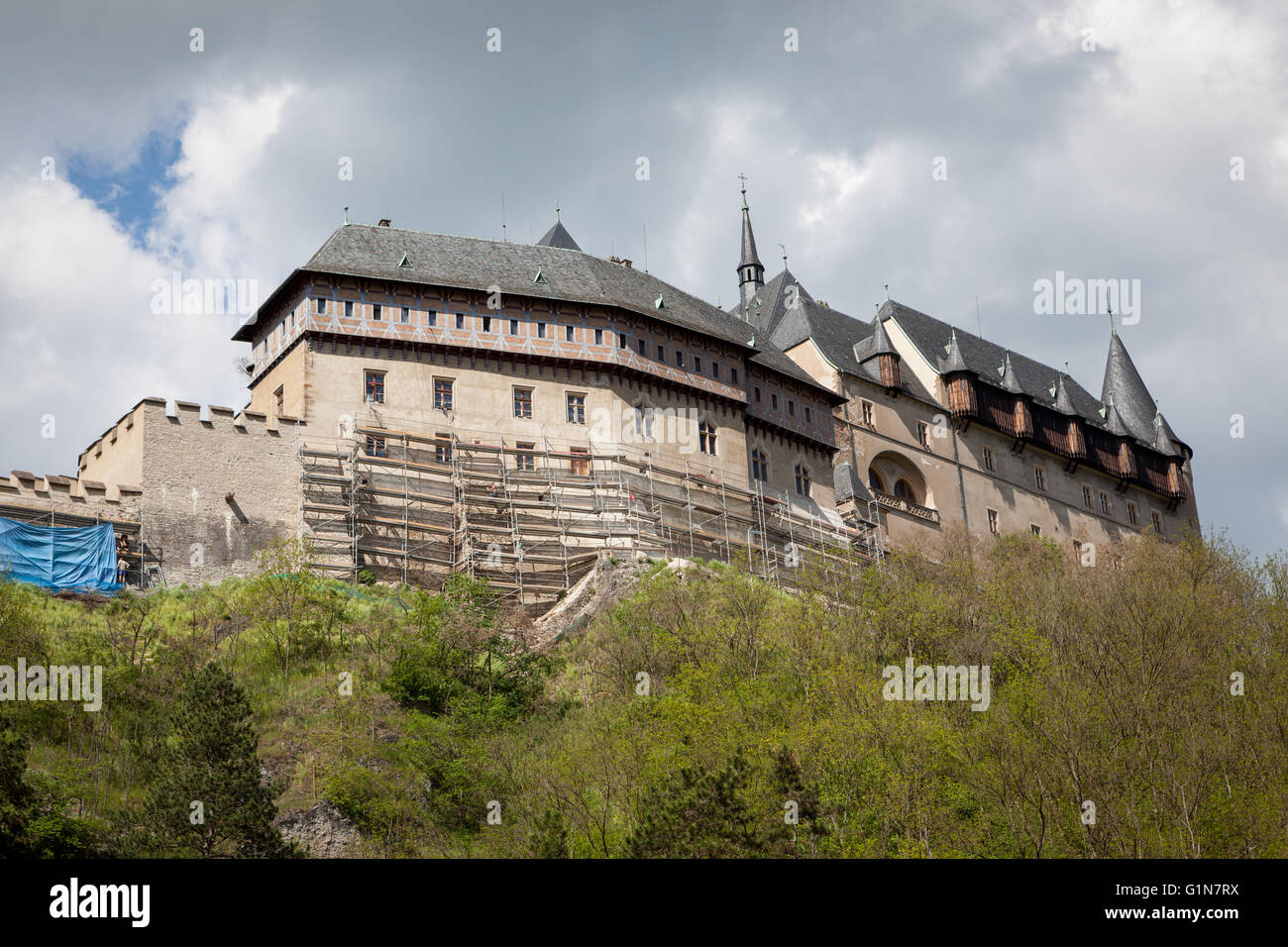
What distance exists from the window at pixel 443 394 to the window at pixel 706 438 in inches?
350

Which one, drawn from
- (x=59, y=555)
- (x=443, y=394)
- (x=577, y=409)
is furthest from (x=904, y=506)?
(x=59, y=555)

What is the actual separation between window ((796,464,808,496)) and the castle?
16 centimetres

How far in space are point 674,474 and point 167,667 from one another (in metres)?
19.5

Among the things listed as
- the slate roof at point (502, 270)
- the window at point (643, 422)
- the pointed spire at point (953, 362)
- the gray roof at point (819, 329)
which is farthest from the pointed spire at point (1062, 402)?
the window at point (643, 422)

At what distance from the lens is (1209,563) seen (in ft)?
140

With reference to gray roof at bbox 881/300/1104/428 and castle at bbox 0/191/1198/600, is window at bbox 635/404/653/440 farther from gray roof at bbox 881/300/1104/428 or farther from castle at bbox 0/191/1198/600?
gray roof at bbox 881/300/1104/428

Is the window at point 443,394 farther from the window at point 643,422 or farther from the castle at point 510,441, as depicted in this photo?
the window at point 643,422

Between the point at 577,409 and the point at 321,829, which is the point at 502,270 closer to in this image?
the point at 577,409

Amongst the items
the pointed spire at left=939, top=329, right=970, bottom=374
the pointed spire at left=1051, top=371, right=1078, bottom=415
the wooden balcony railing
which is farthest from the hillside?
the pointed spire at left=1051, top=371, right=1078, bottom=415

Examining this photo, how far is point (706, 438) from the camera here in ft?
173

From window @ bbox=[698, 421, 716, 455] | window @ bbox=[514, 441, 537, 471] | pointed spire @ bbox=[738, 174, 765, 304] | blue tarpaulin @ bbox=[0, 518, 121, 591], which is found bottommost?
blue tarpaulin @ bbox=[0, 518, 121, 591]

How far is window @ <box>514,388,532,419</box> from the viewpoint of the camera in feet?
161

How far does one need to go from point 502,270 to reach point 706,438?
8.85m

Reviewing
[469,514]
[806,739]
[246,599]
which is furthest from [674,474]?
[806,739]
